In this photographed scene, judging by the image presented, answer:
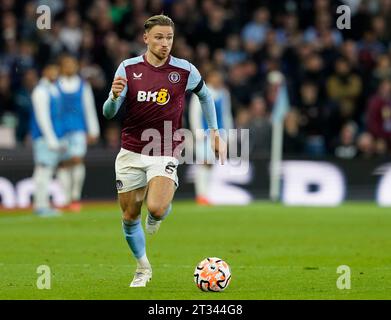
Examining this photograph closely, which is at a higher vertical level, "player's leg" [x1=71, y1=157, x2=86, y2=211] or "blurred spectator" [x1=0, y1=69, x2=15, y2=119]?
"blurred spectator" [x1=0, y1=69, x2=15, y2=119]

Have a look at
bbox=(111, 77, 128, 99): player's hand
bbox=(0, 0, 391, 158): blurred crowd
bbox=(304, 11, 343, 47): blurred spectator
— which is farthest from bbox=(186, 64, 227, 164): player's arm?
bbox=(304, 11, 343, 47): blurred spectator

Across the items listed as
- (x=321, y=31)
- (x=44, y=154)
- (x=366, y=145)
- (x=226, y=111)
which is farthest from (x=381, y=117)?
(x=44, y=154)

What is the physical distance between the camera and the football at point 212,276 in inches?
402

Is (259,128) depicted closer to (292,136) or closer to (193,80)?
(292,136)

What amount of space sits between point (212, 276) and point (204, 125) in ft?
39.7

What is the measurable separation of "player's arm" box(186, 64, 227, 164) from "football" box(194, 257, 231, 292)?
3.40ft

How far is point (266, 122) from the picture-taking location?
23.3 meters

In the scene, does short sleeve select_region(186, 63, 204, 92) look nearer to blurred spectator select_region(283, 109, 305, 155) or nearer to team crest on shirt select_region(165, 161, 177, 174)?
team crest on shirt select_region(165, 161, 177, 174)

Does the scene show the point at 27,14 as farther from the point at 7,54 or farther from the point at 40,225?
the point at 40,225

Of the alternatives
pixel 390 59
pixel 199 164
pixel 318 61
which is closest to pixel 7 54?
pixel 199 164

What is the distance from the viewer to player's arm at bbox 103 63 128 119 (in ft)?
33.4

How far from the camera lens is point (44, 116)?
19344 mm
